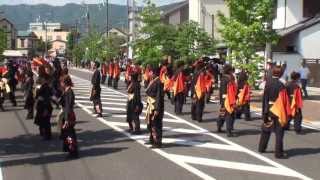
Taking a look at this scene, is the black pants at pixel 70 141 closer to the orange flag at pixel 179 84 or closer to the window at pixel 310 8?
the orange flag at pixel 179 84

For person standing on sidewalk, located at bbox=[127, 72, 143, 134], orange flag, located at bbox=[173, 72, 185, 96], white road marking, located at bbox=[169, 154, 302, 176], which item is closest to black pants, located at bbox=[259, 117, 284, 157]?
white road marking, located at bbox=[169, 154, 302, 176]

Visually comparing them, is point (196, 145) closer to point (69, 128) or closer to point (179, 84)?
point (69, 128)

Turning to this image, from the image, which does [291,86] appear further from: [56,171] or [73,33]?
[73,33]

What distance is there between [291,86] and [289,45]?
88.4 ft

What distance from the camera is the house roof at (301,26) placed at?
39.9 meters

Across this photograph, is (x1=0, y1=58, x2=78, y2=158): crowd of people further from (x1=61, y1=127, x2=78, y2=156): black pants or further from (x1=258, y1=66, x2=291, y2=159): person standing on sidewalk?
(x1=258, y1=66, x2=291, y2=159): person standing on sidewalk

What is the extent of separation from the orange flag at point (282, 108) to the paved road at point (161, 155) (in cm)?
77

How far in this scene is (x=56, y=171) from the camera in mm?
11734

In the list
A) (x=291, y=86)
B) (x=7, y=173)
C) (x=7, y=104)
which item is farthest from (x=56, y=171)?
(x=7, y=104)

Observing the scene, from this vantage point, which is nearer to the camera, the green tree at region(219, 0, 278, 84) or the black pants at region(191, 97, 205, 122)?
the black pants at region(191, 97, 205, 122)

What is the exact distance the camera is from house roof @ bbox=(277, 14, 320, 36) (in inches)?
1572

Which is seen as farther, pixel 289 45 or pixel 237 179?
pixel 289 45

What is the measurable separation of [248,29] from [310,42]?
1292 centimetres

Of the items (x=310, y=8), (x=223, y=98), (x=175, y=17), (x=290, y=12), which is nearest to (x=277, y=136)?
(x=223, y=98)
